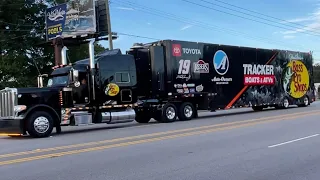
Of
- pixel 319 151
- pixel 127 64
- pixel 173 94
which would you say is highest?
pixel 127 64

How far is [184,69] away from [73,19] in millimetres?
18206

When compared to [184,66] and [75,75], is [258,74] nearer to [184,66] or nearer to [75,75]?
[184,66]

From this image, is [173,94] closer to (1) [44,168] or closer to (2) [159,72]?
(2) [159,72]

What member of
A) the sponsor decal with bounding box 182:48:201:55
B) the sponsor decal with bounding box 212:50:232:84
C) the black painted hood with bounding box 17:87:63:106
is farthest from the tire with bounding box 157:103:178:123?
the black painted hood with bounding box 17:87:63:106

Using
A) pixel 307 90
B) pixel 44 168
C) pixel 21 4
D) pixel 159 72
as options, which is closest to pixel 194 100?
pixel 159 72

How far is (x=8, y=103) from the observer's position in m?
14.8

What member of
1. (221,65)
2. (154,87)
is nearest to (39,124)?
(154,87)

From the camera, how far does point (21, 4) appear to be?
3756 cm

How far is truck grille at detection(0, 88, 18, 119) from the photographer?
14656 mm

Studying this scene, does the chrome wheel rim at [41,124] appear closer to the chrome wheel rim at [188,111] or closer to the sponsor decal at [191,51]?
the chrome wheel rim at [188,111]

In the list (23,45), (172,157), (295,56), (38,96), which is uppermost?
(23,45)

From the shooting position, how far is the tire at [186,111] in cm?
2064

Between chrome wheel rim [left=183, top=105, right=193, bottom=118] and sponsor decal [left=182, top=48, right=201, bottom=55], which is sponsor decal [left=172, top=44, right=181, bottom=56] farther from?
chrome wheel rim [left=183, top=105, right=193, bottom=118]

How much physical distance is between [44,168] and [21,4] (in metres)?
32.4
